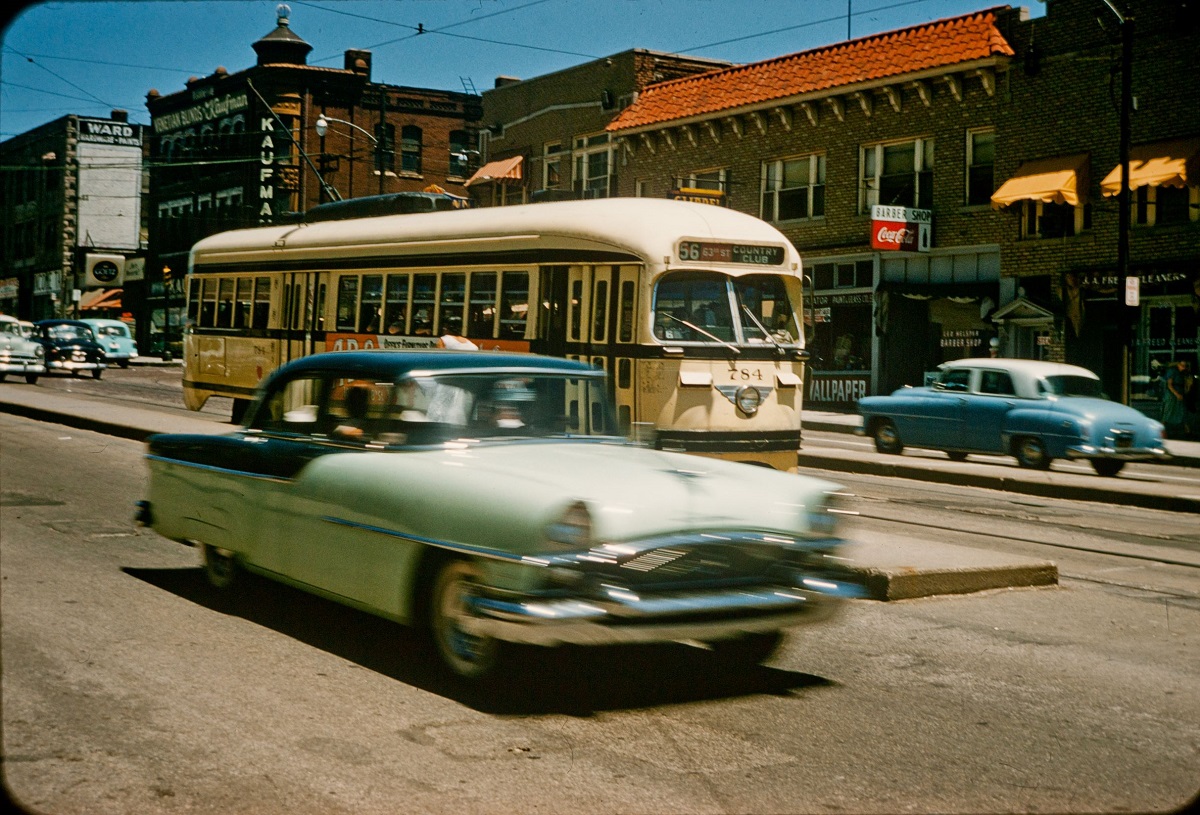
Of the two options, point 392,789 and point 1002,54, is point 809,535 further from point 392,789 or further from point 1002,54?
point 1002,54

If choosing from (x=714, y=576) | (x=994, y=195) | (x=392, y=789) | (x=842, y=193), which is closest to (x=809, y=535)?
(x=714, y=576)

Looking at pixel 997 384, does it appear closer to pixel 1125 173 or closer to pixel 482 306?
pixel 1125 173

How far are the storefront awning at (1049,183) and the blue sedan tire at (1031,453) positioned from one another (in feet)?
34.6

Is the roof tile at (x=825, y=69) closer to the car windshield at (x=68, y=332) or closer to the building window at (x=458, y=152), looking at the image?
the car windshield at (x=68, y=332)

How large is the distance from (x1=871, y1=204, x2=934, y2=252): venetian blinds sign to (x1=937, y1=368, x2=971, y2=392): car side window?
10935mm

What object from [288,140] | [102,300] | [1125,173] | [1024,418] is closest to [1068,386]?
[1024,418]

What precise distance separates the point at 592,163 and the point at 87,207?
→ 143 ft

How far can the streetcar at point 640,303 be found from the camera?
47.4ft

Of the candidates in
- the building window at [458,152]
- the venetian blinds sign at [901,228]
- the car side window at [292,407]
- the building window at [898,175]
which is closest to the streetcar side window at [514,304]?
the car side window at [292,407]

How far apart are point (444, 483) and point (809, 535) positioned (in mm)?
1734

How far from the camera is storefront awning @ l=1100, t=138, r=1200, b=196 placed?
26.3 m

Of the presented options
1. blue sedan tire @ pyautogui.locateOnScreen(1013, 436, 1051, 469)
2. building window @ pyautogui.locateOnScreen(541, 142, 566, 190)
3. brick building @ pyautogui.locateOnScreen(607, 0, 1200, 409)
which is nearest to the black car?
building window @ pyautogui.locateOnScreen(541, 142, 566, 190)

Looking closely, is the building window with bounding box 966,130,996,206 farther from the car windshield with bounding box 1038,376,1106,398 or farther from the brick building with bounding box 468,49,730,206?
the brick building with bounding box 468,49,730,206

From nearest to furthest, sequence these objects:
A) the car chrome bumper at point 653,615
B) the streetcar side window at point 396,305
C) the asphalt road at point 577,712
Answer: the asphalt road at point 577,712 < the car chrome bumper at point 653,615 < the streetcar side window at point 396,305
